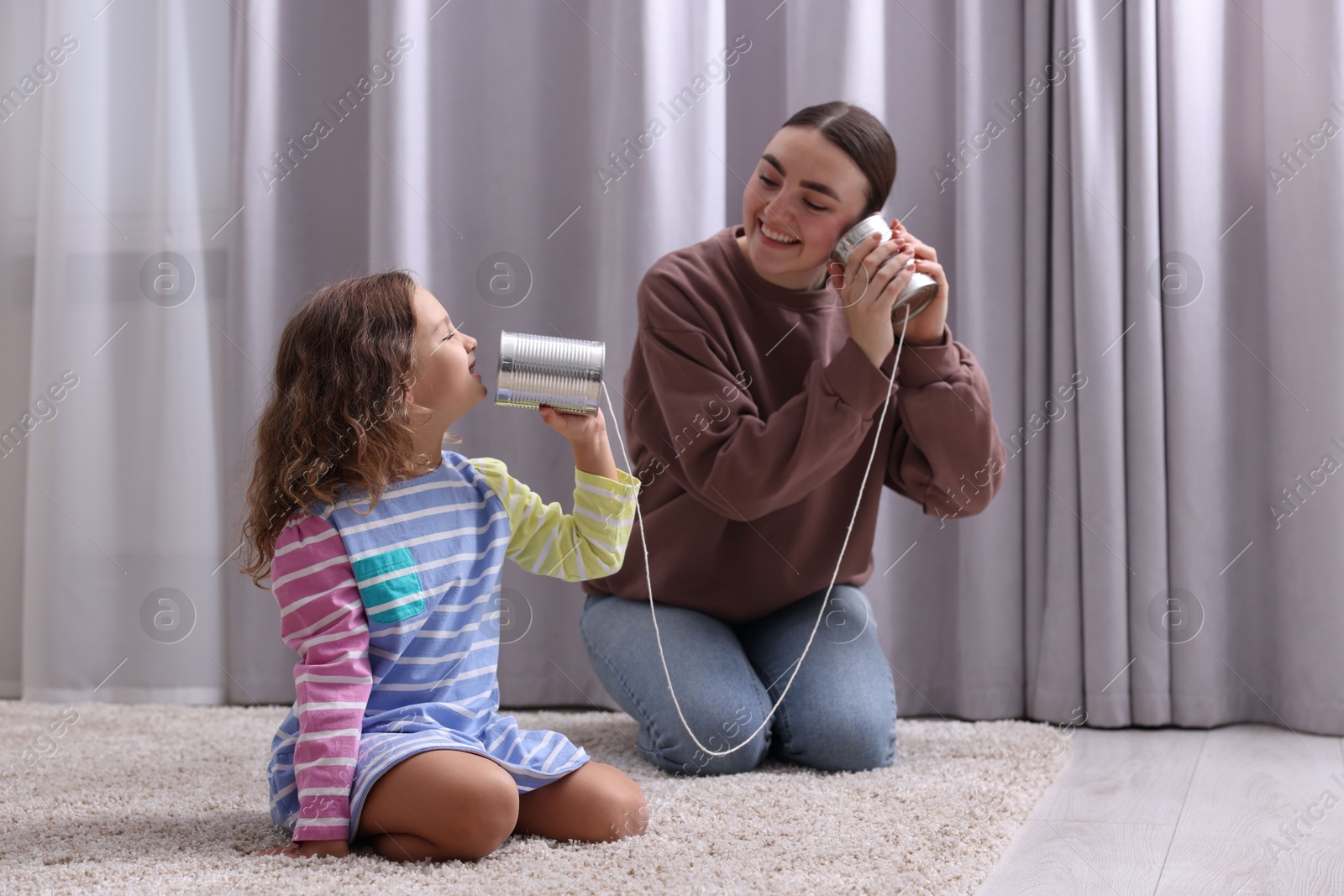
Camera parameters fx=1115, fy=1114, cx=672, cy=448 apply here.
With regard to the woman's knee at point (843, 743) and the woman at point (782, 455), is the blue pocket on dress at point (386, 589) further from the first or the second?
the woman's knee at point (843, 743)

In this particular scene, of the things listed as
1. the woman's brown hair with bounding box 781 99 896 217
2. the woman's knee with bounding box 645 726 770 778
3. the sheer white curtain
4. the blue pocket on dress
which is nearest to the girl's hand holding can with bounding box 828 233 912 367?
the woman's brown hair with bounding box 781 99 896 217

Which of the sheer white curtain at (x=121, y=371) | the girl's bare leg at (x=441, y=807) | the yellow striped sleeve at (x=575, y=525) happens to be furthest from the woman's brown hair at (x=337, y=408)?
the sheer white curtain at (x=121, y=371)

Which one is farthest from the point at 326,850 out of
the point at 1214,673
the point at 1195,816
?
the point at 1214,673

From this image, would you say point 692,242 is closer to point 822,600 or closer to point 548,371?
point 822,600

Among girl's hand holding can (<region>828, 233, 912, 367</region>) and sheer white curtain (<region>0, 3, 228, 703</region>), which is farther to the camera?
sheer white curtain (<region>0, 3, 228, 703</region>)

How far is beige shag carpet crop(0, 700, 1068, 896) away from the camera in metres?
0.93

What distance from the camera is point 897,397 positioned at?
146 cm

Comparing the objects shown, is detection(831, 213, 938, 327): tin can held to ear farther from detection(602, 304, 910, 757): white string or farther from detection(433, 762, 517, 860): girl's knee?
detection(433, 762, 517, 860): girl's knee

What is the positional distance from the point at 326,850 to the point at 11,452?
1.41 meters

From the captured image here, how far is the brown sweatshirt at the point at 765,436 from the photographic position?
136 cm

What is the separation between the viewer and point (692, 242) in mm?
1868

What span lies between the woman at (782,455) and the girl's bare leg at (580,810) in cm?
31

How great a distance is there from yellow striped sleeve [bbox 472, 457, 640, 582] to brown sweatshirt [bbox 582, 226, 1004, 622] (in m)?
0.27

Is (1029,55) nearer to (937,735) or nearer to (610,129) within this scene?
(610,129)
